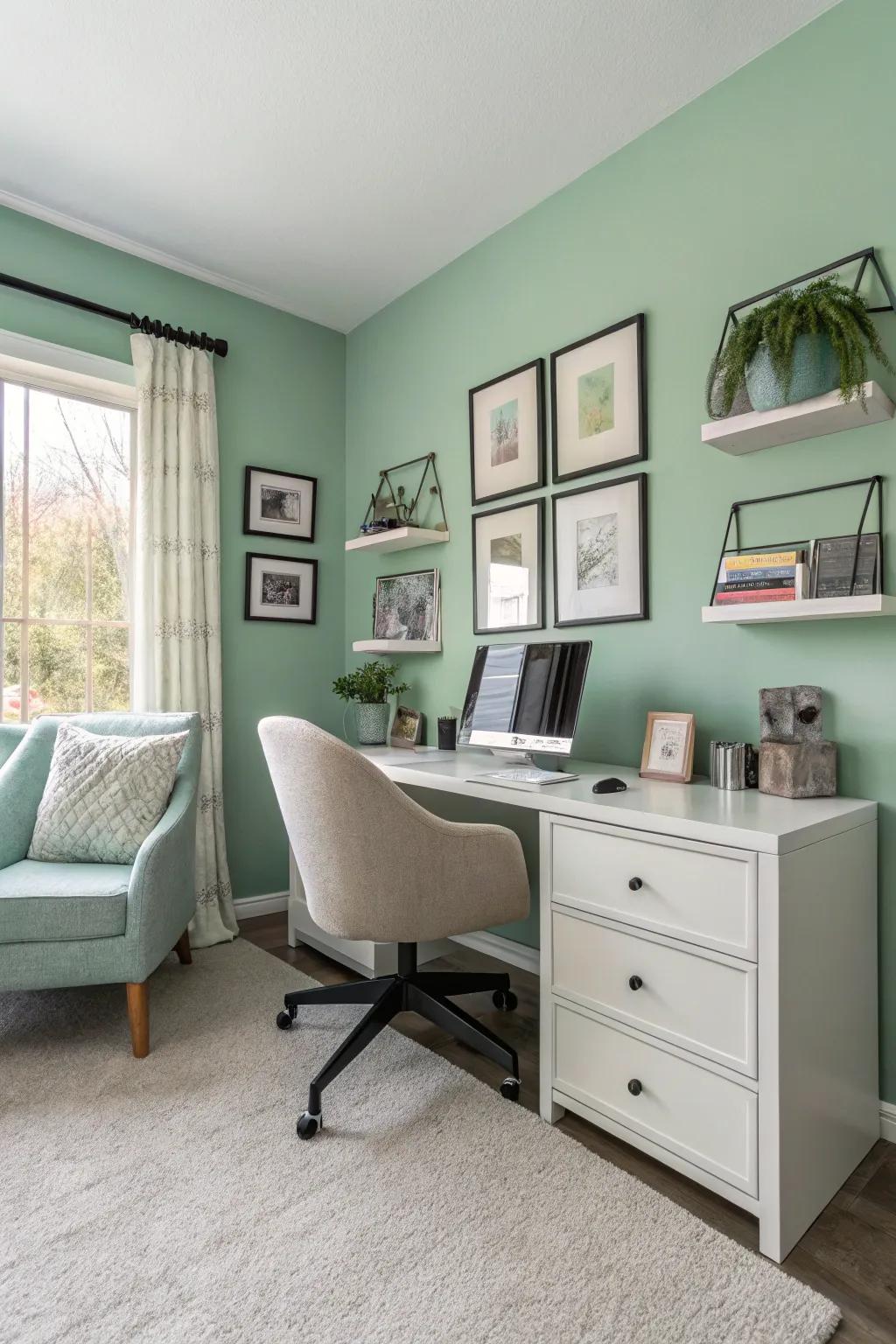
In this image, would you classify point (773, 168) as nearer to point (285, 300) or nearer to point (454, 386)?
point (454, 386)

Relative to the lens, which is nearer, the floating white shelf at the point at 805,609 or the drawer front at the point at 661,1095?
the drawer front at the point at 661,1095

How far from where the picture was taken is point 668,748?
2078 millimetres

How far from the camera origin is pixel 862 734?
1.77 meters

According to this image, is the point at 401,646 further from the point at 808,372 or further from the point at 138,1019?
the point at 808,372

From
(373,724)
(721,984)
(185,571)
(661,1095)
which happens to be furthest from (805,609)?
(185,571)

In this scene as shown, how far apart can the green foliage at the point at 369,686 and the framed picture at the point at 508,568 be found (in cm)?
50

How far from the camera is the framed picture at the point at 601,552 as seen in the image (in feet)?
7.53

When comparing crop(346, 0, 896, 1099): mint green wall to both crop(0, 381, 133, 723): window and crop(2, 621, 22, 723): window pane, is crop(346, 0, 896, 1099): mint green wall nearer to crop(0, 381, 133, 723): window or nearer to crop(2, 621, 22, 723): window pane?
crop(0, 381, 133, 723): window

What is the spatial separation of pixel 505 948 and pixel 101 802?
1498 mm

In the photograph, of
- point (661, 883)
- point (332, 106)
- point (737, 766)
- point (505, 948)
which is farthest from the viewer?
point (505, 948)

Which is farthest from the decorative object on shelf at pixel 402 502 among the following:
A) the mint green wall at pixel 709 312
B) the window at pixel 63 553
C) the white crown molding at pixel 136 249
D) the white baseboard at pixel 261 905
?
the white baseboard at pixel 261 905

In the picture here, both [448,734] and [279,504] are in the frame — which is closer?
[448,734]

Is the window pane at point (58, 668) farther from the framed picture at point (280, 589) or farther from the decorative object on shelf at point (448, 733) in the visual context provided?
the decorative object on shelf at point (448, 733)

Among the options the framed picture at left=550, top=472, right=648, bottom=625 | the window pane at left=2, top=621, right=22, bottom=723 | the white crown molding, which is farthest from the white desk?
the white crown molding
